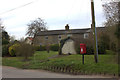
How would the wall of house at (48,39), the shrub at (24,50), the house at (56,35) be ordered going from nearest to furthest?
the shrub at (24,50)
the house at (56,35)
the wall of house at (48,39)

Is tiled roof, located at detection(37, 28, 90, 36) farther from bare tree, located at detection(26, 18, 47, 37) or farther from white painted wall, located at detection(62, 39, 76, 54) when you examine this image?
white painted wall, located at detection(62, 39, 76, 54)

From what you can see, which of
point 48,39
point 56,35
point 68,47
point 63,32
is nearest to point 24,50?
point 68,47

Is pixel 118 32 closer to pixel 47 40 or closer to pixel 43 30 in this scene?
pixel 47 40

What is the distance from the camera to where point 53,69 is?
1117cm

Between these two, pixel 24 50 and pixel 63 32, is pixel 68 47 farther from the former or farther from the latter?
pixel 63 32

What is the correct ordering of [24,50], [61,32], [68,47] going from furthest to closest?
[61,32] < [68,47] < [24,50]

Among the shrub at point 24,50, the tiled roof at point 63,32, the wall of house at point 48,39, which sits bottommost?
the shrub at point 24,50

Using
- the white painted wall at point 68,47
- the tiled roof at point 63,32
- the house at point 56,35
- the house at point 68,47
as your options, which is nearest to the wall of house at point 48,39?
the house at point 56,35

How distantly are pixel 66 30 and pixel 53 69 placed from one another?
112ft

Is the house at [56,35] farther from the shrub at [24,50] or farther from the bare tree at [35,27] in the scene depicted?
the shrub at [24,50]

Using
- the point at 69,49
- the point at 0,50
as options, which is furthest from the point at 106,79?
the point at 0,50

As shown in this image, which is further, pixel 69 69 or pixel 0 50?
pixel 0 50

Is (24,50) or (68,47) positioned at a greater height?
(68,47)

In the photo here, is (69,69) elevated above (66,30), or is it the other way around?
(66,30)
